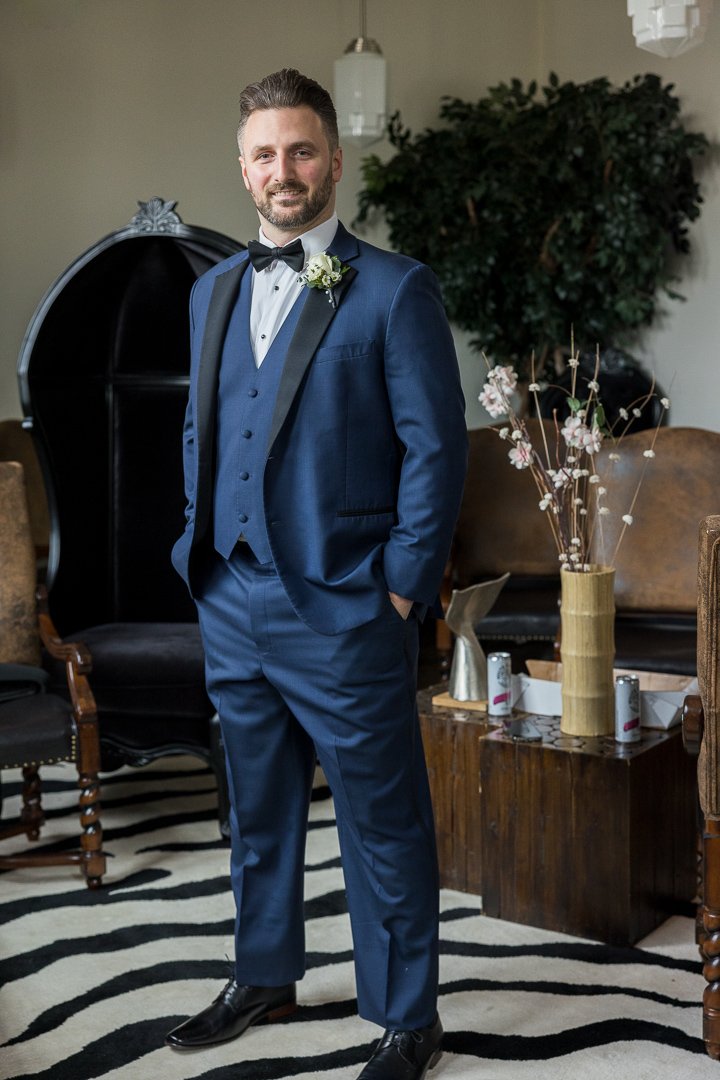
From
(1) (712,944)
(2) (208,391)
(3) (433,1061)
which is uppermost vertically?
(2) (208,391)

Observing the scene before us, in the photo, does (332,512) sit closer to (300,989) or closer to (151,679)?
(300,989)

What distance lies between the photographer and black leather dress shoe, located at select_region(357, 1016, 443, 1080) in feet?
8.09

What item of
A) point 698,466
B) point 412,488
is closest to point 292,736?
point 412,488

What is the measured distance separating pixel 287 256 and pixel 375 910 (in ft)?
4.29

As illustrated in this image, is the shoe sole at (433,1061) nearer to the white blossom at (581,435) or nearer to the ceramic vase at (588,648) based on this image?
the ceramic vase at (588,648)

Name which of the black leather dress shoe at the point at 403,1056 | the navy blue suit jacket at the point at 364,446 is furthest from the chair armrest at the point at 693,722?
the black leather dress shoe at the point at 403,1056

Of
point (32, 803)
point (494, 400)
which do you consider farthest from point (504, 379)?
point (32, 803)

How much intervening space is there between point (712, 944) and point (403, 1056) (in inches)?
26.7

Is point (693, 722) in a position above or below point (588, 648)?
below

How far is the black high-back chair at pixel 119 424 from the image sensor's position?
4.21m

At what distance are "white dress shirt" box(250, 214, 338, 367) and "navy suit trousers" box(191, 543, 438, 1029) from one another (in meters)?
0.42

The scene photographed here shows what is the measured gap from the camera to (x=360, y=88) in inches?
237

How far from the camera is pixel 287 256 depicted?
245cm

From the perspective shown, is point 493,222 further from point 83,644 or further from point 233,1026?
point 233,1026
